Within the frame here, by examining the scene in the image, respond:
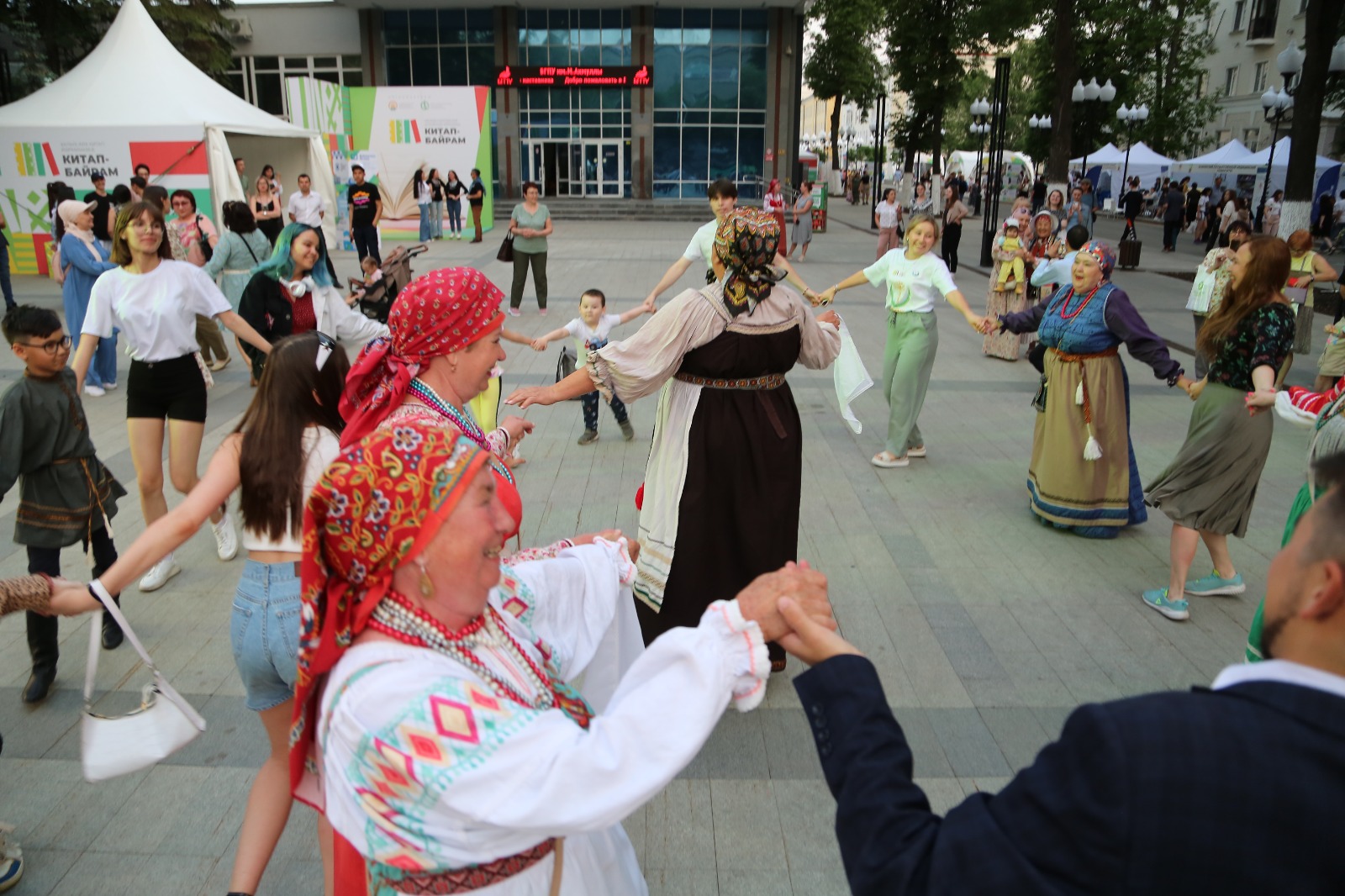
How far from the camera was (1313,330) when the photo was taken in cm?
1488

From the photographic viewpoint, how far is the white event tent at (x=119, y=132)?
1686 centimetres

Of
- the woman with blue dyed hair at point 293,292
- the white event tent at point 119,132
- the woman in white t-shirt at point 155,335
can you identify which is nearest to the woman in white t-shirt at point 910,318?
the woman with blue dyed hair at point 293,292

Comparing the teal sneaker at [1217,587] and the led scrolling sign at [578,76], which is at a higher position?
the led scrolling sign at [578,76]

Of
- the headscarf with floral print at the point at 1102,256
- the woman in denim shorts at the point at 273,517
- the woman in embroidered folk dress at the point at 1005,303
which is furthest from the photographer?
the woman in embroidered folk dress at the point at 1005,303

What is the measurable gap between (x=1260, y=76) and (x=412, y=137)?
40.7m

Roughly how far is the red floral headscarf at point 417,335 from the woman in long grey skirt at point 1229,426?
3749 mm

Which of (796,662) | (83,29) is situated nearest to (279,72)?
(83,29)

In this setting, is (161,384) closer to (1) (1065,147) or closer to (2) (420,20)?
(1) (1065,147)

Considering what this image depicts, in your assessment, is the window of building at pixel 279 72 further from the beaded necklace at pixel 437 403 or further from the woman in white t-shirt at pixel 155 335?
the beaded necklace at pixel 437 403

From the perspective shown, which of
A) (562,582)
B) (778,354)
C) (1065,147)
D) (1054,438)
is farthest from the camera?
(1065,147)

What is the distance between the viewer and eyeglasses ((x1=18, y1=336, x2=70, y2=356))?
393 cm

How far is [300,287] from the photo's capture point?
22.3 ft

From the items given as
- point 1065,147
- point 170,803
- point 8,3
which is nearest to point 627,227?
point 1065,147

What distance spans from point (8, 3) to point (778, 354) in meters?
32.9
